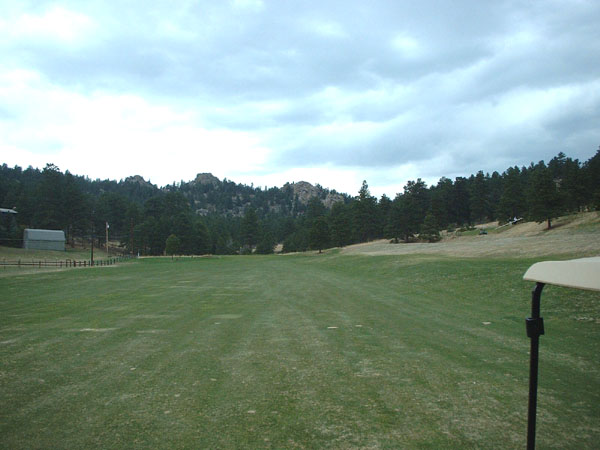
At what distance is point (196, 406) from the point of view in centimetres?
615

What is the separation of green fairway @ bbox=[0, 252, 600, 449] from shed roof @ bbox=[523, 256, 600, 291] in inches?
96.1

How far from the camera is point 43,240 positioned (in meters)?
96.6

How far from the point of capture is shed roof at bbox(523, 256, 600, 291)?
337 centimetres

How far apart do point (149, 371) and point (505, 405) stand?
6.52m

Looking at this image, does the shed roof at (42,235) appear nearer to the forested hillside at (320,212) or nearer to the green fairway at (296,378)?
the forested hillside at (320,212)

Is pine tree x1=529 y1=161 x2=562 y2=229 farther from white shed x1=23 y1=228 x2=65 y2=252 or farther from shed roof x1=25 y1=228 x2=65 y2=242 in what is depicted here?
shed roof x1=25 y1=228 x2=65 y2=242

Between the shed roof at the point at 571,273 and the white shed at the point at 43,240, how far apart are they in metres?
112

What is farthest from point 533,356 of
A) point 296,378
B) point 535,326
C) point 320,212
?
point 320,212

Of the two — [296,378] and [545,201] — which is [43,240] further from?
[296,378]

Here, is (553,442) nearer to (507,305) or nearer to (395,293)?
(507,305)

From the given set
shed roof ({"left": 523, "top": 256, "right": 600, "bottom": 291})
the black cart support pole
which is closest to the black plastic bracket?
the black cart support pole

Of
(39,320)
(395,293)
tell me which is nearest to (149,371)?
(39,320)

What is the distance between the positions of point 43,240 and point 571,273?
113897 millimetres

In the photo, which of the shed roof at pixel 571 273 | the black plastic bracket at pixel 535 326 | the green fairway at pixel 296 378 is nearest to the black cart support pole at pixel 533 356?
the black plastic bracket at pixel 535 326
